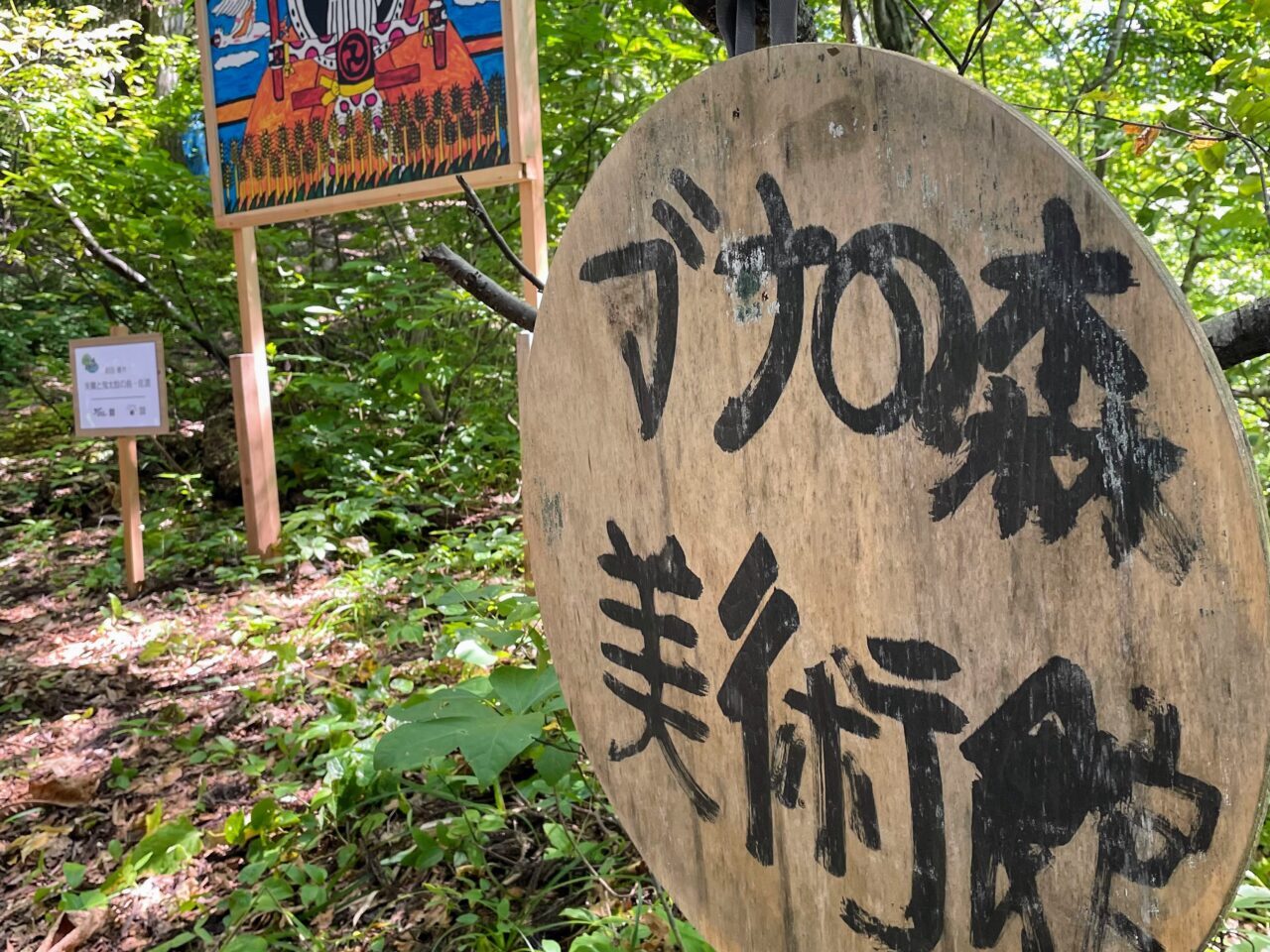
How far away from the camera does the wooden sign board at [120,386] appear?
3.45m

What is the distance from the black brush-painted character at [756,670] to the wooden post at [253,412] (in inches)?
122

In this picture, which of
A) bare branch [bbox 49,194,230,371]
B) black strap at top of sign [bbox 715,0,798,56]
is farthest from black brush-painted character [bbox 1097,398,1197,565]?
bare branch [bbox 49,194,230,371]

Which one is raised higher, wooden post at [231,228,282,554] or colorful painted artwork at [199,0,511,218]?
colorful painted artwork at [199,0,511,218]

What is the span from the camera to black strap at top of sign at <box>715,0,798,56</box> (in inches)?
31.5

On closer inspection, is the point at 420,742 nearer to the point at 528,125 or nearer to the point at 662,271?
the point at 662,271

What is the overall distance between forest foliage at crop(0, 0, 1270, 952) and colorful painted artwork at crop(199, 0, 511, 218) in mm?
34

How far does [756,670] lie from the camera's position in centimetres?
78

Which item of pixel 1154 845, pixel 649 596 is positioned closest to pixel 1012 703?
pixel 1154 845

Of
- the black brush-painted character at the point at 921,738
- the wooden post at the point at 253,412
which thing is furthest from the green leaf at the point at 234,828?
the wooden post at the point at 253,412

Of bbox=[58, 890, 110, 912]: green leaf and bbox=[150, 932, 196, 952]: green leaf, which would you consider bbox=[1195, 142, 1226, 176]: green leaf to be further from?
bbox=[58, 890, 110, 912]: green leaf

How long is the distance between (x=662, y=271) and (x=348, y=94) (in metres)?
2.81

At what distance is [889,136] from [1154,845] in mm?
502

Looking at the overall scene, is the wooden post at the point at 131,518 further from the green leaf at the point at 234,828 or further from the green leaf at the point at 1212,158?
the green leaf at the point at 1212,158

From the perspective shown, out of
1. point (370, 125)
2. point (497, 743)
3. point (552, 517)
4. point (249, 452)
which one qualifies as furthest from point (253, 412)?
point (552, 517)
